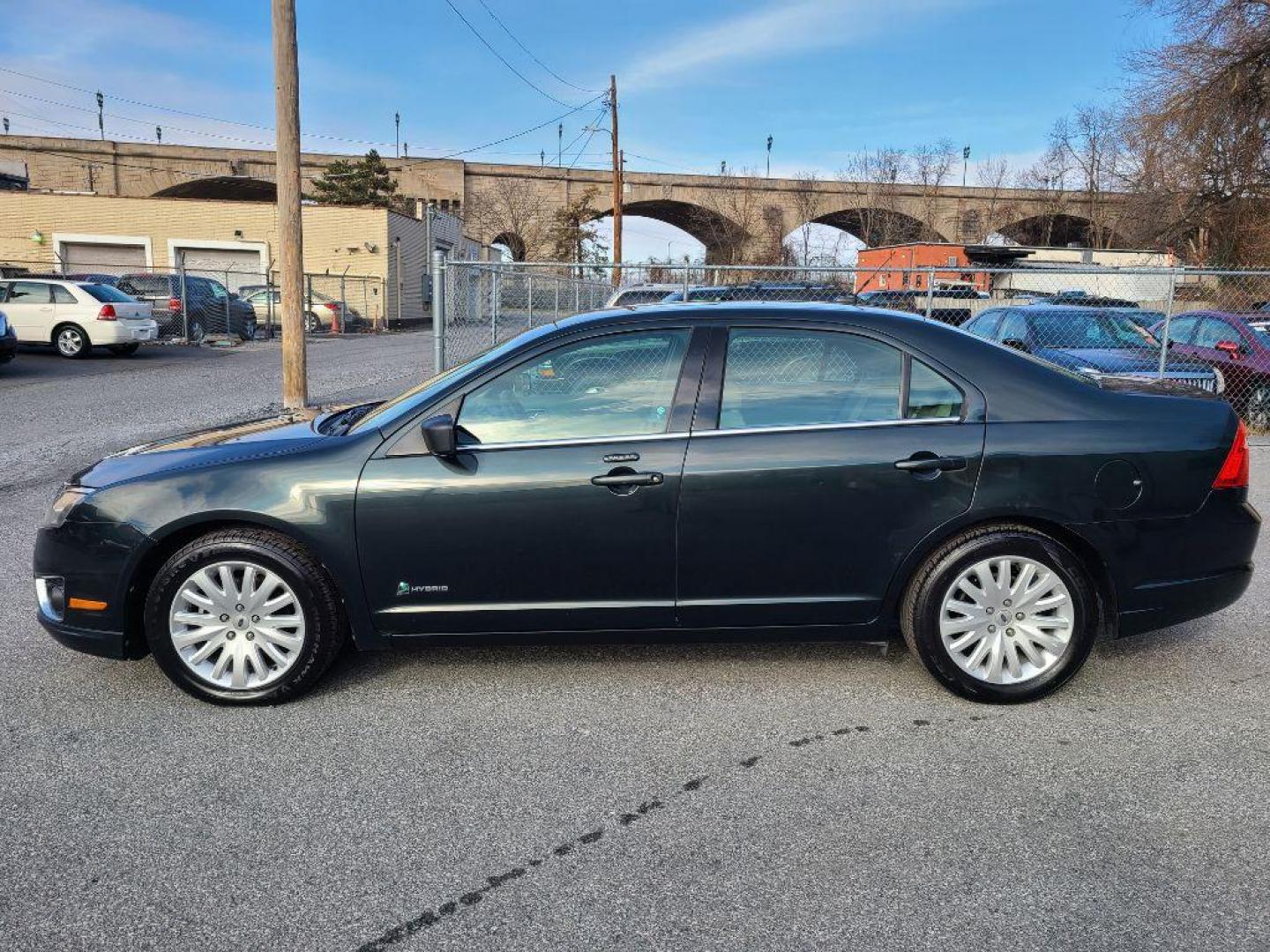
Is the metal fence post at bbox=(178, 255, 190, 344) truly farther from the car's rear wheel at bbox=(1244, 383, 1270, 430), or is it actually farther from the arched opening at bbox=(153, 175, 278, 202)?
the arched opening at bbox=(153, 175, 278, 202)

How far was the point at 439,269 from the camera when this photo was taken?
8.69 m

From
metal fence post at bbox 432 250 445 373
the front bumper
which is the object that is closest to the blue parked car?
metal fence post at bbox 432 250 445 373

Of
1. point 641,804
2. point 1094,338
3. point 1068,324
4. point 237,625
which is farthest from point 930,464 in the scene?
point 1094,338

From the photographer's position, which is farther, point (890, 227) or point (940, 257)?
point (890, 227)

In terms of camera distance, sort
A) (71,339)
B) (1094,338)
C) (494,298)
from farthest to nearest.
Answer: (71,339) → (494,298) → (1094,338)

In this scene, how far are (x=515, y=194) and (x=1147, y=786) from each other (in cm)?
6330

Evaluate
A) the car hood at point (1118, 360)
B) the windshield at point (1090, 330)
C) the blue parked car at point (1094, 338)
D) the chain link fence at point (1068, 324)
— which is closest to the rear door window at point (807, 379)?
the chain link fence at point (1068, 324)

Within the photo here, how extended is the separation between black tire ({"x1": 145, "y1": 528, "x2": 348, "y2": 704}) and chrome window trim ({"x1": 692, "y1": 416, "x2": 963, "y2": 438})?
156cm

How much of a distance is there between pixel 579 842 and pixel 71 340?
19322mm

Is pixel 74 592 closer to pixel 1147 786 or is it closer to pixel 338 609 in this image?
pixel 338 609

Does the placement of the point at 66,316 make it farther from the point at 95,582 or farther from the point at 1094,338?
the point at 1094,338

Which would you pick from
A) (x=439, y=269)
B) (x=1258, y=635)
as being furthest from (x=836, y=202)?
(x=1258, y=635)

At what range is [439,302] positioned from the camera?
882 cm

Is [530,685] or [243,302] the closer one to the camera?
[530,685]
